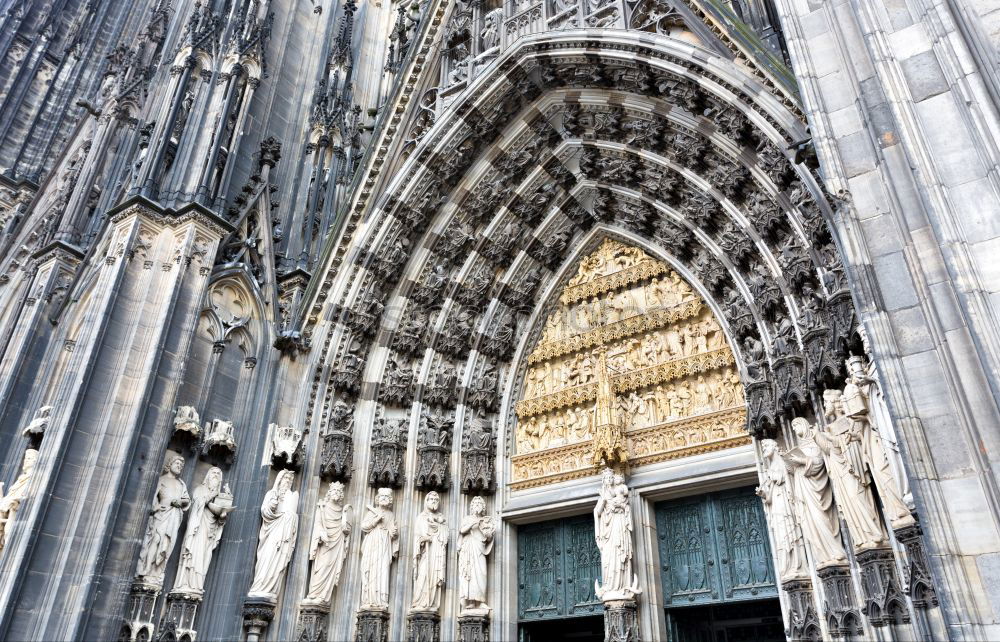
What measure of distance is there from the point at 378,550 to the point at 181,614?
201 centimetres

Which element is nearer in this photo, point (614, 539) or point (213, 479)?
point (213, 479)

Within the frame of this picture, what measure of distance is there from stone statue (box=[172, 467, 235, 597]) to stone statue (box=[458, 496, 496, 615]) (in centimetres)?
253

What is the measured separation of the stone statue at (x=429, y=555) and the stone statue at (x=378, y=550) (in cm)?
27

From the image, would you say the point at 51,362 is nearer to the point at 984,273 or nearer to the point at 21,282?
the point at 21,282

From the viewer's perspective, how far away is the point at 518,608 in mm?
8211

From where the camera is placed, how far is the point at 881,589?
4980mm

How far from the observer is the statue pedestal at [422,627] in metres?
7.54

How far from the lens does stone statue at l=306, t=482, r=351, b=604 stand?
7.42 m

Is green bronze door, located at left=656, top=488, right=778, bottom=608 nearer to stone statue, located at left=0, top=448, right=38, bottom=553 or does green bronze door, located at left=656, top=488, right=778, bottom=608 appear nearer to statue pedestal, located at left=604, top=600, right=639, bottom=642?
statue pedestal, located at left=604, top=600, right=639, bottom=642

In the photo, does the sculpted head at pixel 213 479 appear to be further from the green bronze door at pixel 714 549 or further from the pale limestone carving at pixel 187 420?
the green bronze door at pixel 714 549

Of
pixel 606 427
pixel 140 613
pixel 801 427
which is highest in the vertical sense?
pixel 606 427

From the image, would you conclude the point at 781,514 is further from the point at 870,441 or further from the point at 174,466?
the point at 174,466

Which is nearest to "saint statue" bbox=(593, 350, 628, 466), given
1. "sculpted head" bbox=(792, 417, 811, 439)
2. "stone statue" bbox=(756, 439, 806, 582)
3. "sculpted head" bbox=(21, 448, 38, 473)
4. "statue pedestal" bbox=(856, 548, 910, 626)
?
Result: "stone statue" bbox=(756, 439, 806, 582)

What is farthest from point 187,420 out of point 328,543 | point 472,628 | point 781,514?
point 781,514
